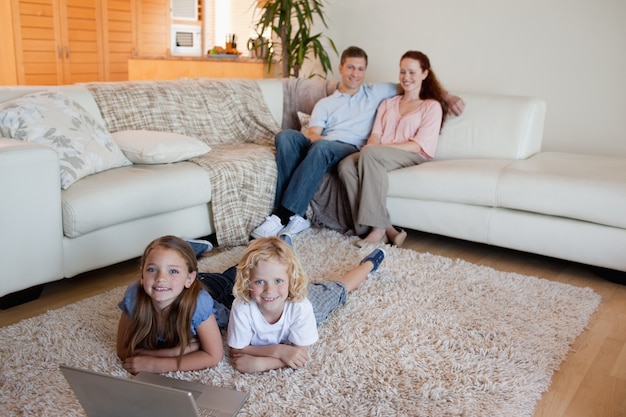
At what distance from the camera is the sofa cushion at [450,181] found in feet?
9.73

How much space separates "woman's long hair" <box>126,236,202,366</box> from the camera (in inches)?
68.2

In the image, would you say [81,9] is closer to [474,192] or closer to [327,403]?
[474,192]

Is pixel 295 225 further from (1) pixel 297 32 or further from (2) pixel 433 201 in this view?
(1) pixel 297 32

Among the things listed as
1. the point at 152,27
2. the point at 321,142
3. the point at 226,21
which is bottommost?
the point at 321,142

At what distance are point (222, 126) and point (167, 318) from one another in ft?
6.60

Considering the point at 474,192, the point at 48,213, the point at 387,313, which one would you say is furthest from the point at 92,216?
the point at 474,192

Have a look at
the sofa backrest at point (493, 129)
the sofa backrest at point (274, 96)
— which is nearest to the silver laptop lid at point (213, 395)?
the sofa backrest at point (493, 129)

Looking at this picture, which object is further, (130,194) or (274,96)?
(274,96)

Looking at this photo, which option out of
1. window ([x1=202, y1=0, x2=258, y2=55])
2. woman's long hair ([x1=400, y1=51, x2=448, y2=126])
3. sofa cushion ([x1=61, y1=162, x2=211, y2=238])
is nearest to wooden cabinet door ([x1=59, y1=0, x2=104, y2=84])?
window ([x1=202, y1=0, x2=258, y2=55])

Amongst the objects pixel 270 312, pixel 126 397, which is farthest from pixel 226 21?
pixel 126 397

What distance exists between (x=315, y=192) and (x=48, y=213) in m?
1.44

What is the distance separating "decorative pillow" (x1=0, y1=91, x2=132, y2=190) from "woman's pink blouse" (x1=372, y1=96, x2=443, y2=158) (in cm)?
145

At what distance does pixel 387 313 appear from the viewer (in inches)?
89.3

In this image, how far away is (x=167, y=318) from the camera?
1776mm
